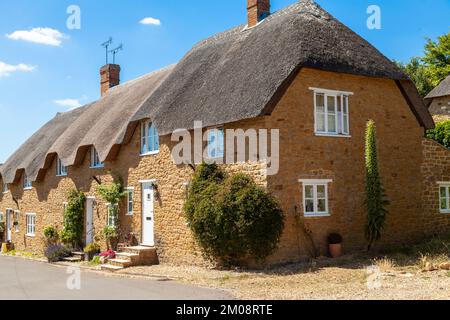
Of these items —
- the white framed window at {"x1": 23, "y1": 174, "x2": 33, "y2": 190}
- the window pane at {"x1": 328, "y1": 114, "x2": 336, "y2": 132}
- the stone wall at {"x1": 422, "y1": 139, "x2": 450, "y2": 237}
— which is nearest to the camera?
the window pane at {"x1": 328, "y1": 114, "x2": 336, "y2": 132}

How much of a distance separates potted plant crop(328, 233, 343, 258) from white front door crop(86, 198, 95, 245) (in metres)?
11.7

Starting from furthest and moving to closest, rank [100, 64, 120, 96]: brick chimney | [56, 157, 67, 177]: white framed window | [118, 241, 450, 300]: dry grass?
[100, 64, 120, 96]: brick chimney < [56, 157, 67, 177]: white framed window < [118, 241, 450, 300]: dry grass

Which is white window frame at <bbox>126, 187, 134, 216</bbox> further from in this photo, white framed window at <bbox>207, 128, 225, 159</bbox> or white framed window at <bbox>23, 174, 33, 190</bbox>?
white framed window at <bbox>23, 174, 33, 190</bbox>

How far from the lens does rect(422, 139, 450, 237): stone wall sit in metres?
17.5

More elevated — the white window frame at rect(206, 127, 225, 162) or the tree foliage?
the tree foliage

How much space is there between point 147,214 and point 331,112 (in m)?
7.51

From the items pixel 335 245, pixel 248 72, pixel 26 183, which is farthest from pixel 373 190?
pixel 26 183

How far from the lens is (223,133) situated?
1530 centimetres

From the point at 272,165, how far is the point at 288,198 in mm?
1052

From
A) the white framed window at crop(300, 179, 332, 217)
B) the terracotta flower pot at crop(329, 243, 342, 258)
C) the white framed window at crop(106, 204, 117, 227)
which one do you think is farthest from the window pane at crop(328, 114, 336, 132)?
the white framed window at crop(106, 204, 117, 227)

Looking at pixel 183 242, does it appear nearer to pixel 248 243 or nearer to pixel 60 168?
pixel 248 243

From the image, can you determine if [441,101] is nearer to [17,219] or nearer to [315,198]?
[315,198]
